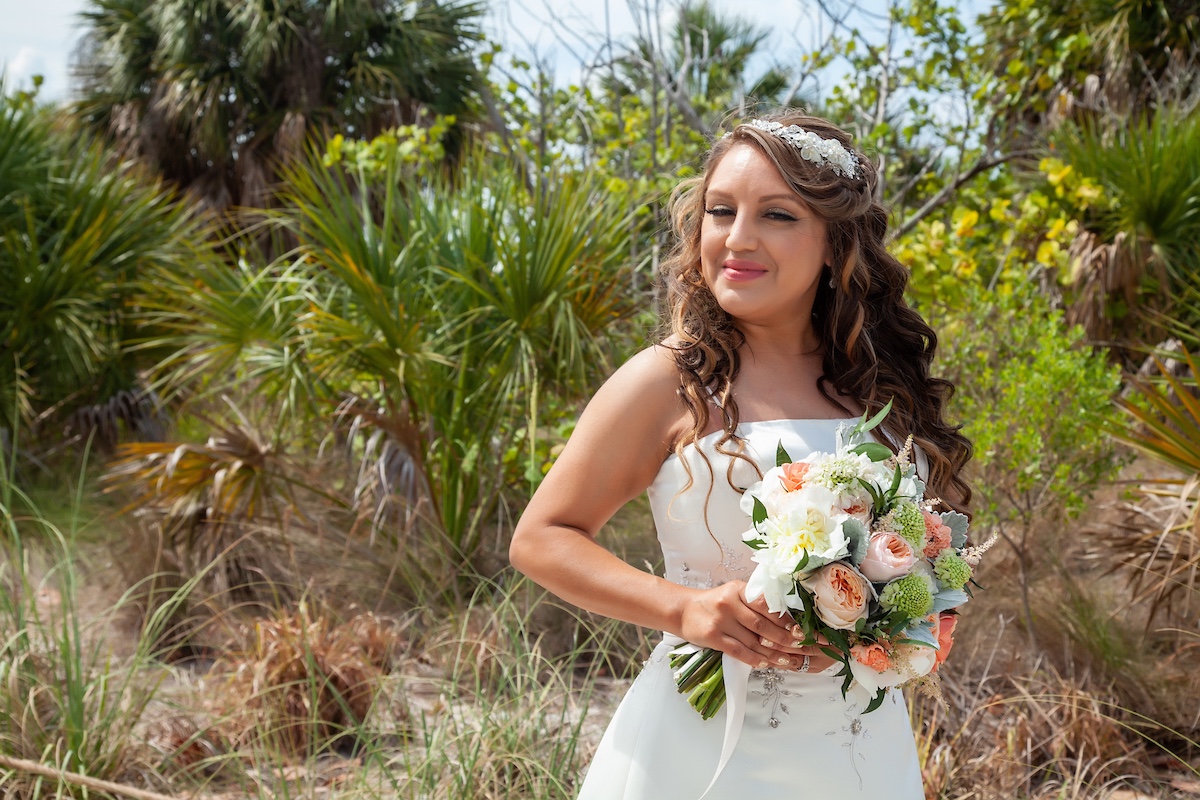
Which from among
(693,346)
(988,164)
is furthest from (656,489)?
(988,164)

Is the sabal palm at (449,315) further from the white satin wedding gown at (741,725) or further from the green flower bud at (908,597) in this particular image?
the green flower bud at (908,597)

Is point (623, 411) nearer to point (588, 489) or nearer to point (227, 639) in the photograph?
point (588, 489)

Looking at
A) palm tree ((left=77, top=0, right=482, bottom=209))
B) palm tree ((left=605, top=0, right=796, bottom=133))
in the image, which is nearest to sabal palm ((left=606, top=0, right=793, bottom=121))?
palm tree ((left=605, top=0, right=796, bottom=133))

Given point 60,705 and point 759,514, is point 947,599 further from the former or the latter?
point 60,705

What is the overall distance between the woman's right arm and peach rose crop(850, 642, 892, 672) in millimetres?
112

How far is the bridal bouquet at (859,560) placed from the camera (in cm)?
161

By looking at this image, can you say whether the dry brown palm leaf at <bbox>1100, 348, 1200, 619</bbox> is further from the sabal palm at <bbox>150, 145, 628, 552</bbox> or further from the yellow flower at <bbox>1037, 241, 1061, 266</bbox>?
the sabal palm at <bbox>150, 145, 628, 552</bbox>

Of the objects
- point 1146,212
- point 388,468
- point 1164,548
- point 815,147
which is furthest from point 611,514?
point 1146,212

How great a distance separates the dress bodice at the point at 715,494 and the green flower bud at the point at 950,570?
315mm

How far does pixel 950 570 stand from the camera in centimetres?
171

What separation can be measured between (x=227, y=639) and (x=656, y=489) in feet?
14.8

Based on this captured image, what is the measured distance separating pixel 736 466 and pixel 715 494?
0.21 ft

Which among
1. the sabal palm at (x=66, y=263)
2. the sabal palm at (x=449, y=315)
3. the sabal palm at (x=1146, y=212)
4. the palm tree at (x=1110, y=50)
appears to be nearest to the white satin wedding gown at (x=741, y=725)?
the sabal palm at (x=449, y=315)

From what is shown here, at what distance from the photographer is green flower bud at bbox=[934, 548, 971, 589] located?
1.71 metres
